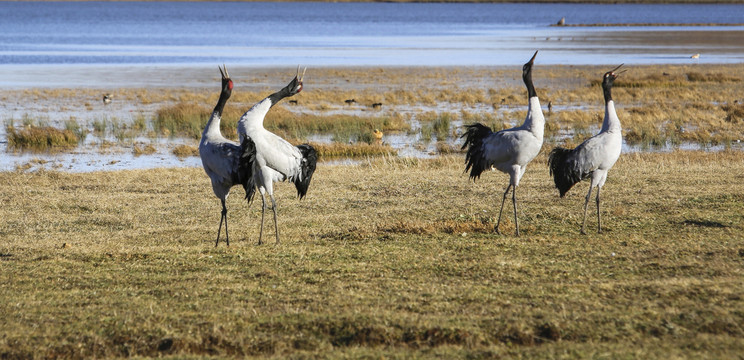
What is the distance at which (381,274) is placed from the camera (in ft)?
32.2

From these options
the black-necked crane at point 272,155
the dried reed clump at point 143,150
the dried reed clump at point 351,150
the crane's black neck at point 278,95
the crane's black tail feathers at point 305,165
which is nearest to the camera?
Answer: the black-necked crane at point 272,155

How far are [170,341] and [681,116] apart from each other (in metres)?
28.6

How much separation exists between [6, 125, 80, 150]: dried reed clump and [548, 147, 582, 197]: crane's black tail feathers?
19444mm

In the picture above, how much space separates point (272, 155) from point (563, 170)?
411cm

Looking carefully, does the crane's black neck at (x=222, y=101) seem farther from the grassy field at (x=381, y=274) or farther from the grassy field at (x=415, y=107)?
the grassy field at (x=415, y=107)

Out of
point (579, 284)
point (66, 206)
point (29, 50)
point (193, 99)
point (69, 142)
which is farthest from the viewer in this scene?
point (29, 50)

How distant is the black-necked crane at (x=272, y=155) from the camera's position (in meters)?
11.7

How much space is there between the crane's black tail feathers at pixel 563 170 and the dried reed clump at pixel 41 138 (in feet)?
63.8

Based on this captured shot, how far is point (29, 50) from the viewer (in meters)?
78.6

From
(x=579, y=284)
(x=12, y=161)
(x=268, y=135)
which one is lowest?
(x=12, y=161)

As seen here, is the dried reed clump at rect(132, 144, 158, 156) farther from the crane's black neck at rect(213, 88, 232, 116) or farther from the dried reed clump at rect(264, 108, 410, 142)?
the crane's black neck at rect(213, 88, 232, 116)

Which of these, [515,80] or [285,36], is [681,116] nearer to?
[515,80]

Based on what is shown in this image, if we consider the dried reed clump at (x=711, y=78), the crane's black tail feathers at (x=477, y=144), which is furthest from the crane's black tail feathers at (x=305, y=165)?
the dried reed clump at (x=711, y=78)

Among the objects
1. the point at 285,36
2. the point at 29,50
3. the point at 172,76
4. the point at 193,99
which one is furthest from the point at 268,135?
the point at 285,36
